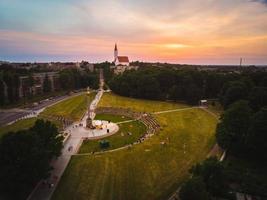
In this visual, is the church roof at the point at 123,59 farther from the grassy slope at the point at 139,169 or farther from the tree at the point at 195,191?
the tree at the point at 195,191

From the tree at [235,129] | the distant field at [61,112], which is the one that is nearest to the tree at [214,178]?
the tree at [235,129]

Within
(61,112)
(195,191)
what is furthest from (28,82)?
(195,191)

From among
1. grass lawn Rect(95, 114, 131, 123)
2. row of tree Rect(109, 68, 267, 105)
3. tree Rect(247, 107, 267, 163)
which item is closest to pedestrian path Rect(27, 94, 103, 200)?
grass lawn Rect(95, 114, 131, 123)

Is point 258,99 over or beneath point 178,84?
beneath

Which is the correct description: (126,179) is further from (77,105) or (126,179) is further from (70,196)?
(77,105)

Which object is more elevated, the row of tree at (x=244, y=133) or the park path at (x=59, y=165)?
the row of tree at (x=244, y=133)

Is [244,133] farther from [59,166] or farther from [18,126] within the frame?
[18,126]

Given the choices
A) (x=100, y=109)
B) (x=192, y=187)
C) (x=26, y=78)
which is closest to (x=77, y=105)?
(x=100, y=109)
